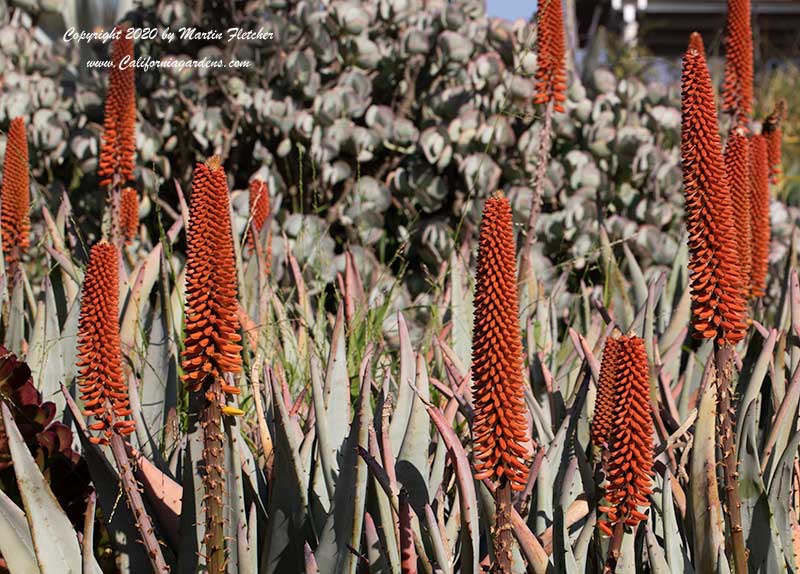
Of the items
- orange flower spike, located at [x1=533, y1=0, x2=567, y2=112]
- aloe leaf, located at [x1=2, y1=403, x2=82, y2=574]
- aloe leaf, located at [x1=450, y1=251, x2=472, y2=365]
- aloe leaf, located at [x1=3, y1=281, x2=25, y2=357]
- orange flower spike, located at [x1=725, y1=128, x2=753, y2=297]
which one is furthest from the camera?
orange flower spike, located at [x1=533, y1=0, x2=567, y2=112]

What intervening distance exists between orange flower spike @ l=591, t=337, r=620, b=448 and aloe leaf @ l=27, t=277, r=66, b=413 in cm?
136

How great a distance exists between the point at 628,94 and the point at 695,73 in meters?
2.71

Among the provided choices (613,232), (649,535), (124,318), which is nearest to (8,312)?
(124,318)

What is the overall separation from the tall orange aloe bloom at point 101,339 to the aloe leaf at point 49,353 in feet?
2.37

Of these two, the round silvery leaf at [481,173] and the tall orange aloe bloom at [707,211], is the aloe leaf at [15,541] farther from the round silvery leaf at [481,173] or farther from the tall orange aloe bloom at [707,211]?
the round silvery leaf at [481,173]

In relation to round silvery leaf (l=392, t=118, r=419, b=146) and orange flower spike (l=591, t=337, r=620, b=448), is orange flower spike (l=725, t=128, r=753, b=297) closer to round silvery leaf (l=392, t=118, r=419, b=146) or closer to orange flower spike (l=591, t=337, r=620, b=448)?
orange flower spike (l=591, t=337, r=620, b=448)

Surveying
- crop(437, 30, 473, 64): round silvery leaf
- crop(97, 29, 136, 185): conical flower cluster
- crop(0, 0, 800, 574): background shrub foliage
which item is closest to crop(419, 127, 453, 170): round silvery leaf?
crop(0, 0, 800, 574): background shrub foliage

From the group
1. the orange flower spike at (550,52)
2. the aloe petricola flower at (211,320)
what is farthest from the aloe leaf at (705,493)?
the orange flower spike at (550,52)

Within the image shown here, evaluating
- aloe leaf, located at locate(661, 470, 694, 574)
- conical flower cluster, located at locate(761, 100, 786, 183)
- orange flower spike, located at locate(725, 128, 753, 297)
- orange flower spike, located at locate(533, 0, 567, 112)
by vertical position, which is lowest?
aloe leaf, located at locate(661, 470, 694, 574)

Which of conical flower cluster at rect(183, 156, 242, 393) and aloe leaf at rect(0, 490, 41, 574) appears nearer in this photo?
conical flower cluster at rect(183, 156, 242, 393)

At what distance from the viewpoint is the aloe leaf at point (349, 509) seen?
5.53 ft

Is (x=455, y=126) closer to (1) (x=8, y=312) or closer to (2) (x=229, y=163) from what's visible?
(2) (x=229, y=163)

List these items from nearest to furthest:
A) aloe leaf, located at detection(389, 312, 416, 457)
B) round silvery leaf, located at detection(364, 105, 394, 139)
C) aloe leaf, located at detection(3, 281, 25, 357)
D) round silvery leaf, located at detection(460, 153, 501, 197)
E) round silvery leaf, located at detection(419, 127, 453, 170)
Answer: aloe leaf, located at detection(389, 312, 416, 457)
aloe leaf, located at detection(3, 281, 25, 357)
round silvery leaf, located at detection(460, 153, 501, 197)
round silvery leaf, located at detection(419, 127, 453, 170)
round silvery leaf, located at detection(364, 105, 394, 139)

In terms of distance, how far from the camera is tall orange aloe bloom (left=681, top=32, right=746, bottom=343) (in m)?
1.75
